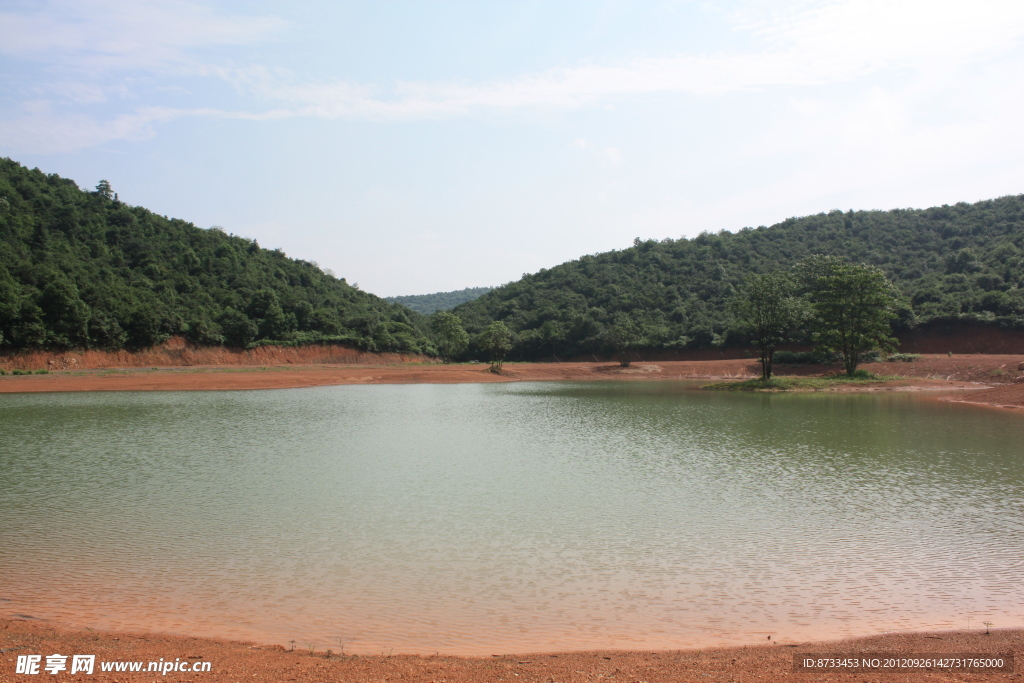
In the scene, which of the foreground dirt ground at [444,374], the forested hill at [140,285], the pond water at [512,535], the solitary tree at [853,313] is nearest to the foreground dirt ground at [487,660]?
the pond water at [512,535]

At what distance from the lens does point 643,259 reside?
9162 cm

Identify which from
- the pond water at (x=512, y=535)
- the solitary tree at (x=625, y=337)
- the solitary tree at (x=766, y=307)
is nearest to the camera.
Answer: the pond water at (x=512, y=535)

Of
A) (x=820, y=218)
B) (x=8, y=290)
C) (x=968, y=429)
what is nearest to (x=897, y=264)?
(x=820, y=218)

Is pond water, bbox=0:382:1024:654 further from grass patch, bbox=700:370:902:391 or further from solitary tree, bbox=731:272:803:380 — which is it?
solitary tree, bbox=731:272:803:380

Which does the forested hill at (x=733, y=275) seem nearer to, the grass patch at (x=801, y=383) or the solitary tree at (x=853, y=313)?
the solitary tree at (x=853, y=313)

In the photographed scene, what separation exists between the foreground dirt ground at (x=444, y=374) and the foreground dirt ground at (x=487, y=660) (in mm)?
30183

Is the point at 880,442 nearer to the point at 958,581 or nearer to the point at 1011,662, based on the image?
the point at 958,581

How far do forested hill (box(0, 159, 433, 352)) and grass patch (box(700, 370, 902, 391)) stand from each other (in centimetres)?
4531

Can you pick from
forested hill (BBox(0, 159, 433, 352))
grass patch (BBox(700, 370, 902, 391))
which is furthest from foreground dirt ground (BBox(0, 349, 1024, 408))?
forested hill (BBox(0, 159, 433, 352))

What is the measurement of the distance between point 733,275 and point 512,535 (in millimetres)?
76072

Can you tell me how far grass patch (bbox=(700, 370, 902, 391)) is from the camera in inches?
1676

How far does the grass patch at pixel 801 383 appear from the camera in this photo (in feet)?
140

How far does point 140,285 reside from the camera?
206 feet

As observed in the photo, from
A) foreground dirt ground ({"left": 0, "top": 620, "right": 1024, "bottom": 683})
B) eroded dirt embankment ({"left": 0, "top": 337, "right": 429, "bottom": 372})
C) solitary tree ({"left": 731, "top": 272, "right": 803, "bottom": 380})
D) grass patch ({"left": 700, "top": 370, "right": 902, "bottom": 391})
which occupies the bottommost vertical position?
grass patch ({"left": 700, "top": 370, "right": 902, "bottom": 391})
